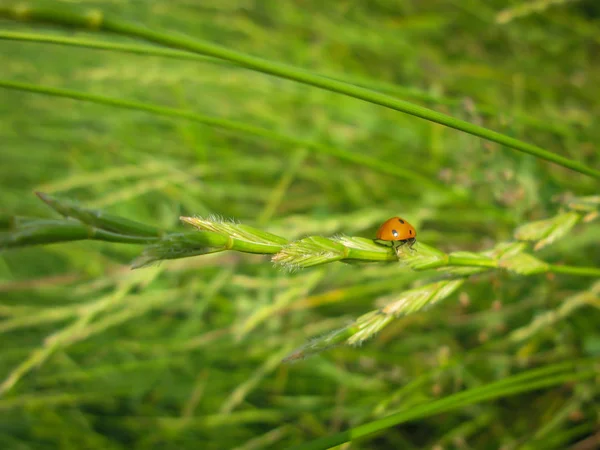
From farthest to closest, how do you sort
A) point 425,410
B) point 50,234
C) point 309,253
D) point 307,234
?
point 307,234, point 425,410, point 309,253, point 50,234

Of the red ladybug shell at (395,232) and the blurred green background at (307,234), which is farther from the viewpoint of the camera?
the blurred green background at (307,234)

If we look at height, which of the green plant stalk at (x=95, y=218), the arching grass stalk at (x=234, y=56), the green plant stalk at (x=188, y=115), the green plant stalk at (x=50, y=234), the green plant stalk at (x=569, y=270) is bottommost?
the green plant stalk at (x=569, y=270)

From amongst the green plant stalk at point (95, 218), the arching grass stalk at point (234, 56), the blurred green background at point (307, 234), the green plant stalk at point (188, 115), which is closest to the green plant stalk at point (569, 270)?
the arching grass stalk at point (234, 56)

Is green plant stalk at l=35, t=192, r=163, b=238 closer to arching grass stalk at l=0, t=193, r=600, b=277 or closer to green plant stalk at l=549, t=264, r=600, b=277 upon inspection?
arching grass stalk at l=0, t=193, r=600, b=277

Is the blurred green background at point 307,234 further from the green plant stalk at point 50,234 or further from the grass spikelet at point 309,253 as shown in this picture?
the green plant stalk at point 50,234

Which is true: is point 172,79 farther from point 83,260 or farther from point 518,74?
point 518,74

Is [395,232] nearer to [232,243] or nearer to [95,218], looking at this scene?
[232,243]

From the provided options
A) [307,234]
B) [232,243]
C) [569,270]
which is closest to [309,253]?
[232,243]
